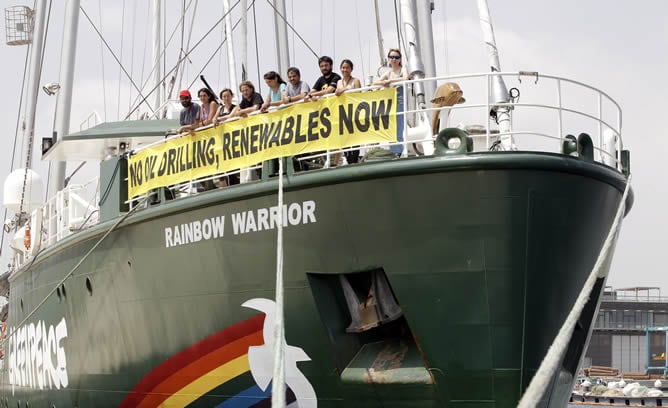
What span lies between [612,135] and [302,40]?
10.4 m

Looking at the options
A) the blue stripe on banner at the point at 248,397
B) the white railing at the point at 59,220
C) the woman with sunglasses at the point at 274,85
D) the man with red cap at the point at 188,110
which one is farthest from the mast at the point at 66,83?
the blue stripe on banner at the point at 248,397

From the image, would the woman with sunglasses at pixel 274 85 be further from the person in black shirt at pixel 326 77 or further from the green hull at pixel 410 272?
the green hull at pixel 410 272

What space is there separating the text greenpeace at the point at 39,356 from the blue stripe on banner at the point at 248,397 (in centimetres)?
506

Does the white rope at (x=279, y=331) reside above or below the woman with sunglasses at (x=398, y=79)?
below

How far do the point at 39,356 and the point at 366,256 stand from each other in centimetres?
925

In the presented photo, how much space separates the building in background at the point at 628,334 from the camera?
71188 millimetres

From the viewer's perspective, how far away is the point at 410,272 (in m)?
11.5

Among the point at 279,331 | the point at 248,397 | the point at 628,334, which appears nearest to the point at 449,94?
the point at 279,331

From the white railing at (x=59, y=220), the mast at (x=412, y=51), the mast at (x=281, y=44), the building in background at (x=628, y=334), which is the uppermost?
the mast at (x=281, y=44)

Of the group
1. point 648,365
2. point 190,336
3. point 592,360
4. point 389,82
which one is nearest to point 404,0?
point 389,82

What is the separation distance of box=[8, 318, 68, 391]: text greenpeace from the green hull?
4.10m

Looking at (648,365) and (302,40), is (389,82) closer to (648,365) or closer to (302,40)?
(302,40)

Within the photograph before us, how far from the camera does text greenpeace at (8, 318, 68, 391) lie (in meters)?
17.5

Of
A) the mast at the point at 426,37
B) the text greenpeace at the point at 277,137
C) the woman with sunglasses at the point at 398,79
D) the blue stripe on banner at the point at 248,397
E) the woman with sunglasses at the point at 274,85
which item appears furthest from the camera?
the mast at the point at 426,37
